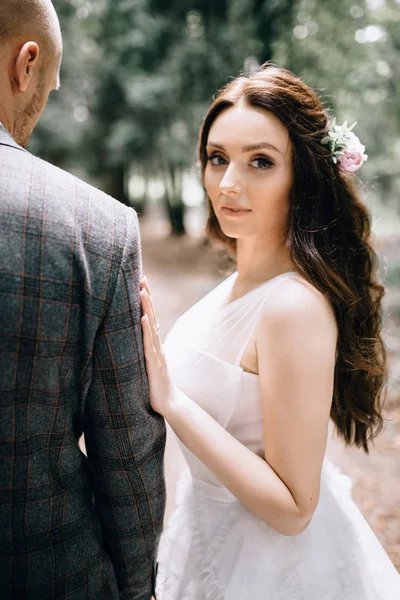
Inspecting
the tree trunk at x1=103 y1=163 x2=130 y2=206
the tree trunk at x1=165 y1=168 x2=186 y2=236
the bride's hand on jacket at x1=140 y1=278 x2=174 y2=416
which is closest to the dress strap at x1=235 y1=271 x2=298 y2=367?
the bride's hand on jacket at x1=140 y1=278 x2=174 y2=416

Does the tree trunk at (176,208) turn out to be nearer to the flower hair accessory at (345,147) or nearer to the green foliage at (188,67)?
the green foliage at (188,67)

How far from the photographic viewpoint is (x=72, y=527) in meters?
1.40

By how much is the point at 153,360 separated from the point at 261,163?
2.88 feet

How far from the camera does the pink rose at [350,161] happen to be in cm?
196

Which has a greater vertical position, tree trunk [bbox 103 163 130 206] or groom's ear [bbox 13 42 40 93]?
tree trunk [bbox 103 163 130 206]

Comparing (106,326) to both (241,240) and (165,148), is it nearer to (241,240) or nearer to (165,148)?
(241,240)

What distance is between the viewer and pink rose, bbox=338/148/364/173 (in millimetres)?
1964

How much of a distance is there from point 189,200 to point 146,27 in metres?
9.29

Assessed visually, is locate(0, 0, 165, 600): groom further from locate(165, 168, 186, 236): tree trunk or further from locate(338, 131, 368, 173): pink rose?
locate(165, 168, 186, 236): tree trunk

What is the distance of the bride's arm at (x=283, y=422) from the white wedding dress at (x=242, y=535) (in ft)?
0.34

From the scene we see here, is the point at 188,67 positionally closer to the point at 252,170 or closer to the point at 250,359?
the point at 252,170

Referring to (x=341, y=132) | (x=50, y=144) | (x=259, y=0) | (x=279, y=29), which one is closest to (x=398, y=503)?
(x=341, y=132)

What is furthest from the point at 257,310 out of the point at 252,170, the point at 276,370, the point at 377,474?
the point at 377,474

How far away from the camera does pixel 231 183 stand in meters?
1.87
